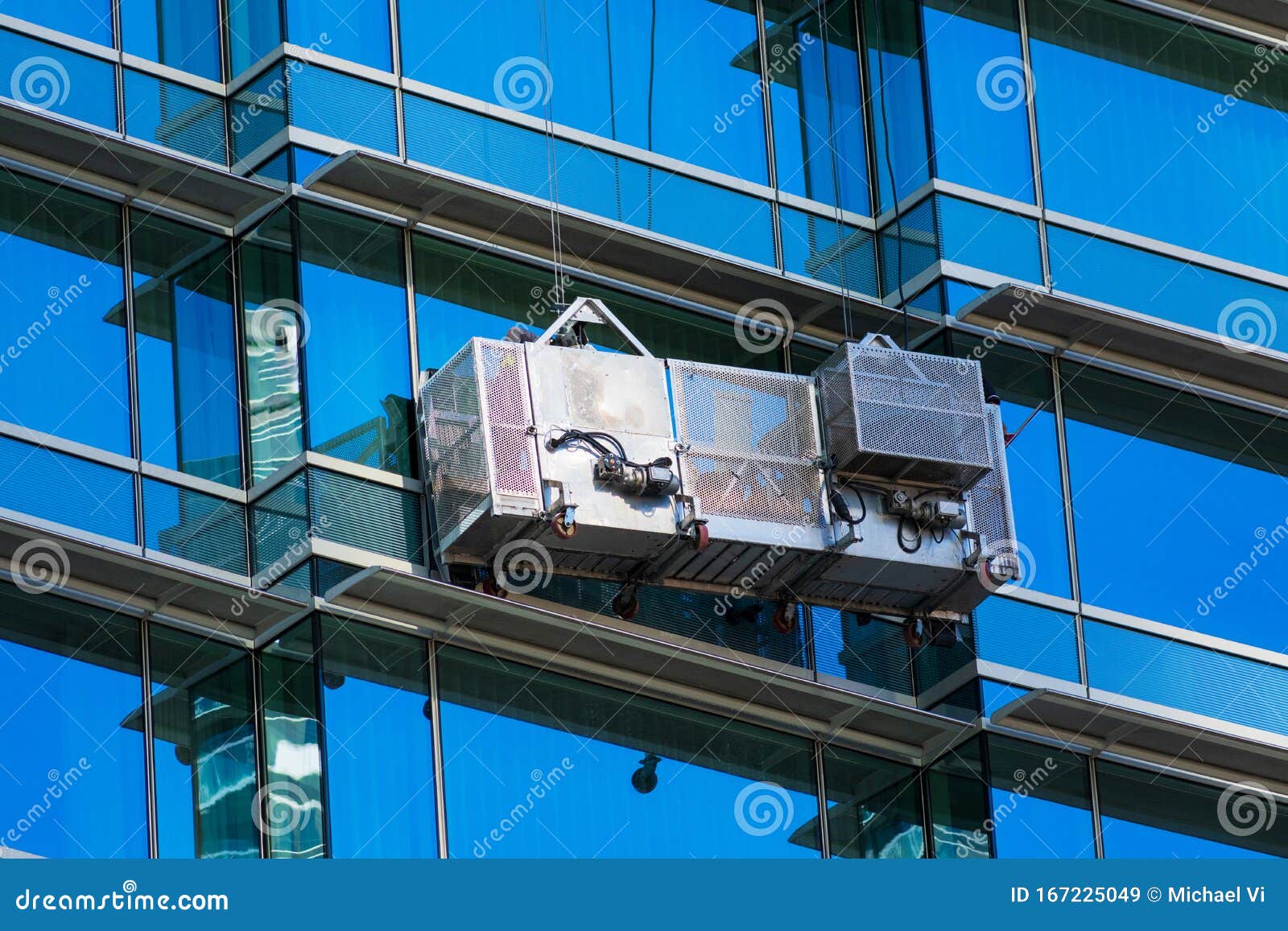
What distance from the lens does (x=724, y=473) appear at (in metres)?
24.1

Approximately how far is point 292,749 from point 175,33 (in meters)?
5.44

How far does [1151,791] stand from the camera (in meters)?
25.9

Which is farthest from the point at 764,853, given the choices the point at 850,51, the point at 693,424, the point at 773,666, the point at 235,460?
the point at 850,51

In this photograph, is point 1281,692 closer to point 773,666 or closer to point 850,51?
point 773,666

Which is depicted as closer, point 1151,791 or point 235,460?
point 235,460

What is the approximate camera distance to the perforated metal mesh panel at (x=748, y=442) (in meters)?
24.1

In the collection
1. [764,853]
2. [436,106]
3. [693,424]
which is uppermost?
[436,106]

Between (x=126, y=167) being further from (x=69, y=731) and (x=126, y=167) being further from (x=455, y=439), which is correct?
(x=69, y=731)

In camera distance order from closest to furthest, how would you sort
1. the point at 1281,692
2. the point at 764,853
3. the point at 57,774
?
the point at 57,774
the point at 764,853
the point at 1281,692

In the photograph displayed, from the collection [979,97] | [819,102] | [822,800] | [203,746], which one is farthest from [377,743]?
Result: [979,97]

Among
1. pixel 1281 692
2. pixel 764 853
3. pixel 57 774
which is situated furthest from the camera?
pixel 1281 692

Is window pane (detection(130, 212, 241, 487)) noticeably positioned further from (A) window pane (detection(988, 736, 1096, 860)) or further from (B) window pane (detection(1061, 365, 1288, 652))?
(B) window pane (detection(1061, 365, 1288, 652))

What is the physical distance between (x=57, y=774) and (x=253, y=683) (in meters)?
1.49

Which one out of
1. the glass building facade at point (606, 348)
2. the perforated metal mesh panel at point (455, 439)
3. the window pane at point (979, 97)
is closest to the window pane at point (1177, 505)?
the glass building facade at point (606, 348)
